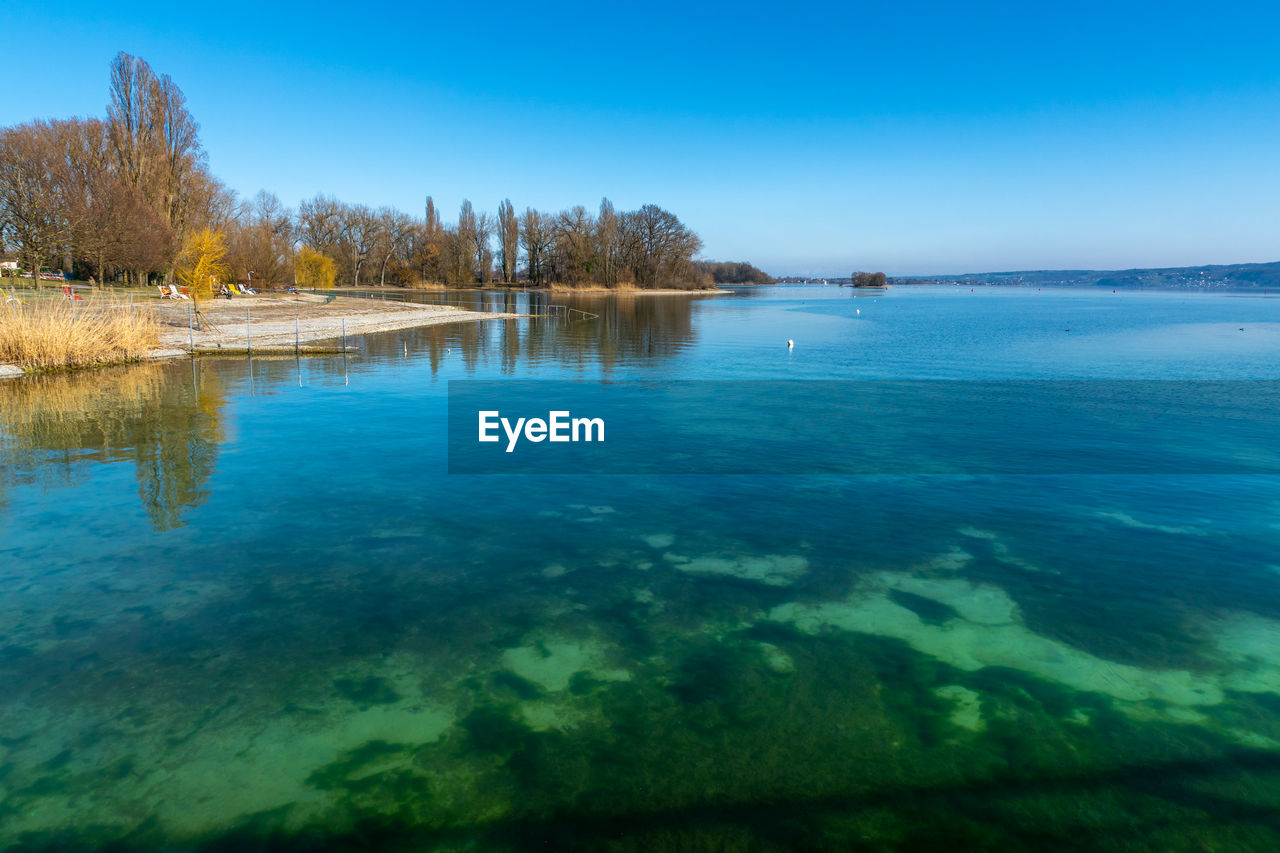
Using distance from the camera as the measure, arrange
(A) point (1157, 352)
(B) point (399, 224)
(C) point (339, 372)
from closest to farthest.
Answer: (C) point (339, 372) < (A) point (1157, 352) < (B) point (399, 224)

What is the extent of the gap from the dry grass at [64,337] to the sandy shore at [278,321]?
0.68m

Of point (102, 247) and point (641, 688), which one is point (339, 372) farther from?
point (102, 247)

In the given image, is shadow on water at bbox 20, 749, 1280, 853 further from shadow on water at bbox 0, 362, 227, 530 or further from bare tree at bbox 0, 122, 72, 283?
bare tree at bbox 0, 122, 72, 283

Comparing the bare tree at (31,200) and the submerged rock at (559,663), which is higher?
the bare tree at (31,200)

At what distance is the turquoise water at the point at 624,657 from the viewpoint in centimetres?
373

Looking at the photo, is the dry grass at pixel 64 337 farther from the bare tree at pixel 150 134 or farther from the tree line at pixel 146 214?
the bare tree at pixel 150 134

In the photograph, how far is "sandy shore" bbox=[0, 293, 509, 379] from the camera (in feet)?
75.4

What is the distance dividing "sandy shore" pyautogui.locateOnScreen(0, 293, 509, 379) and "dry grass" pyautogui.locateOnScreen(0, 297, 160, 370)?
2.23ft

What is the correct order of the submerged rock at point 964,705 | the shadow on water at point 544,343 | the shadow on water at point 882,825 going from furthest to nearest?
the shadow on water at point 544,343 < the submerged rock at point 964,705 < the shadow on water at point 882,825

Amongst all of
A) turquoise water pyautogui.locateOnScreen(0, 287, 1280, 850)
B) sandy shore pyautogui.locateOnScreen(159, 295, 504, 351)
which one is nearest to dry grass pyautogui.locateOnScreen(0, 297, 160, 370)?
sandy shore pyautogui.locateOnScreen(159, 295, 504, 351)

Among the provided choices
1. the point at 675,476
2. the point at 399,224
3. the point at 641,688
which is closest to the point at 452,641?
the point at 641,688

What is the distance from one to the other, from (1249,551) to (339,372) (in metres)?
18.3

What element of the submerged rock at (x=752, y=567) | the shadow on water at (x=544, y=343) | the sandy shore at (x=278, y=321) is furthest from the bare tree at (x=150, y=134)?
the submerged rock at (x=752, y=567)

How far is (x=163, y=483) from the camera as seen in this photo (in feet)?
29.5
